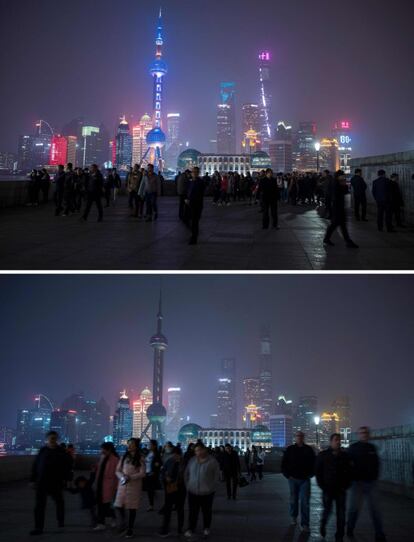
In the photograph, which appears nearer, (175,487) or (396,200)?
(175,487)

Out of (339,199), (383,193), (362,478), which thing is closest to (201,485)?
(362,478)

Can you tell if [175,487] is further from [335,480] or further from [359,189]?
[359,189]

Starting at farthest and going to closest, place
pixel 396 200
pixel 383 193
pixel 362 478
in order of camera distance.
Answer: pixel 396 200, pixel 383 193, pixel 362 478

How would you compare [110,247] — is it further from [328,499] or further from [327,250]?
[328,499]

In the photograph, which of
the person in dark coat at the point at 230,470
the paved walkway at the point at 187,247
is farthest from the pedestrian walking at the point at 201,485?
the person in dark coat at the point at 230,470

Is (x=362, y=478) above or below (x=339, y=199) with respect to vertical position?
below

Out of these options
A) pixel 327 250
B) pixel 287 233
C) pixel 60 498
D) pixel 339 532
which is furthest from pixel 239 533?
pixel 287 233

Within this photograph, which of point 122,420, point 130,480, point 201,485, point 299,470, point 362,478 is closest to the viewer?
point 362,478
